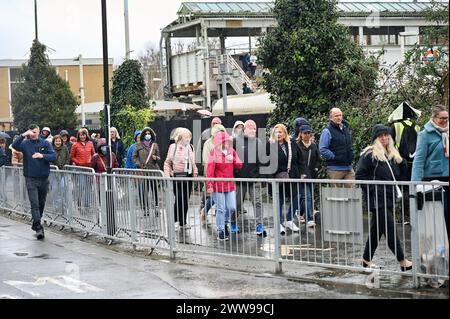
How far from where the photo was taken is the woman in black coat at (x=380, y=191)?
9.16 meters

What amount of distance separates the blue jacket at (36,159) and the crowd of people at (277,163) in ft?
0.06

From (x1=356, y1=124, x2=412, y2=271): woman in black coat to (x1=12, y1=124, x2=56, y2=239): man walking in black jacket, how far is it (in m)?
6.80

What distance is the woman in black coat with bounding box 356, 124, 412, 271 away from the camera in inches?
360

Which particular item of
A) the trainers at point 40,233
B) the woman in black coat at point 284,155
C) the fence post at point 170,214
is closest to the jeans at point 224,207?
the fence post at point 170,214

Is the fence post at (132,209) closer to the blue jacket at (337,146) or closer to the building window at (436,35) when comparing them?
the blue jacket at (337,146)

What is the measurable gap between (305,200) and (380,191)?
1211 mm

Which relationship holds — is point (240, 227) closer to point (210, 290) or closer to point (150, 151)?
point (210, 290)

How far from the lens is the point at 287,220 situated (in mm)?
10547

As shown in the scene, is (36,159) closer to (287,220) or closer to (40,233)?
(40,233)

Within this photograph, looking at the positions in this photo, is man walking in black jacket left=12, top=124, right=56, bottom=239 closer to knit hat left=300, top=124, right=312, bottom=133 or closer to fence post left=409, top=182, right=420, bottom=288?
knit hat left=300, top=124, right=312, bottom=133

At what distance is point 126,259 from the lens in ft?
38.8

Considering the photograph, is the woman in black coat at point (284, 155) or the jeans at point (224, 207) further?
the woman in black coat at point (284, 155)

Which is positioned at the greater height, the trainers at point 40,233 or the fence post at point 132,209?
the fence post at point 132,209
